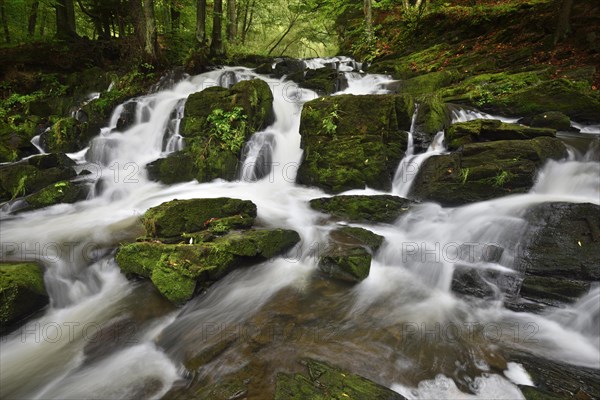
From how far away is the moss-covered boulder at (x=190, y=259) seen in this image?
15.2ft

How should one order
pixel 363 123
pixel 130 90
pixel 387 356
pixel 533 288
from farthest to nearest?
pixel 130 90
pixel 363 123
pixel 533 288
pixel 387 356

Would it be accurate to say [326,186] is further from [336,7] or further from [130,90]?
[336,7]

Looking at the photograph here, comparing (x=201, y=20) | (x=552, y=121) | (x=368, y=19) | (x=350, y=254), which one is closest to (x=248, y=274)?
(x=350, y=254)

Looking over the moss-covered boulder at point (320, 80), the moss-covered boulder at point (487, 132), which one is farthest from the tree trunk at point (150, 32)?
the moss-covered boulder at point (487, 132)

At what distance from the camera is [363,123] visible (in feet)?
26.4

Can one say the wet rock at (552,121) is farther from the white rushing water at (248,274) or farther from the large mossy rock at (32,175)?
the large mossy rock at (32,175)

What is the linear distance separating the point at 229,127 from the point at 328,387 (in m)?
7.32

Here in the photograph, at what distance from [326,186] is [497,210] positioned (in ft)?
12.1

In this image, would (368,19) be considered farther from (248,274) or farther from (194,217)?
(248,274)

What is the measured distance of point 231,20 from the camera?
1758cm

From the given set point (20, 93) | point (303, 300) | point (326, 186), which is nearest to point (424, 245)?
point (303, 300)

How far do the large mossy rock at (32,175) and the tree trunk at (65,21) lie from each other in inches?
342

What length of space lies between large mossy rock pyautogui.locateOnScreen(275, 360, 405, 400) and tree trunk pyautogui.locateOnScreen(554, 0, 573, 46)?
1299 cm

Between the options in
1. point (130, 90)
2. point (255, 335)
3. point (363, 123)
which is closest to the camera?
point (255, 335)
